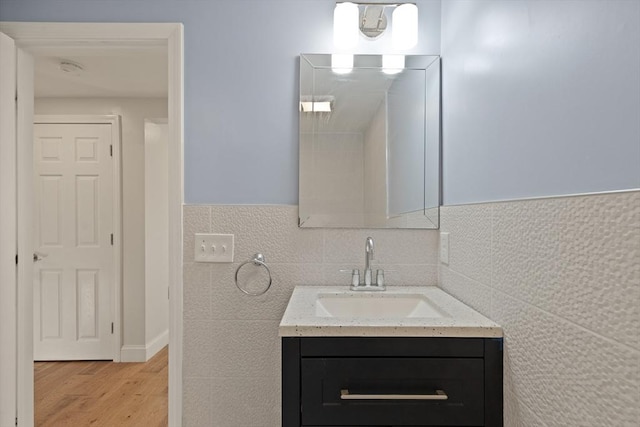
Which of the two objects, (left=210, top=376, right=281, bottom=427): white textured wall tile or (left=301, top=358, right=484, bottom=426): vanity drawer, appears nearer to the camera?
(left=301, top=358, right=484, bottom=426): vanity drawer

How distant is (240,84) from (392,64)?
2.23 feet

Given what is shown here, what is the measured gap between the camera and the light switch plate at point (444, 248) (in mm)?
1742

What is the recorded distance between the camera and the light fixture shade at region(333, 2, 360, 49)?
180cm

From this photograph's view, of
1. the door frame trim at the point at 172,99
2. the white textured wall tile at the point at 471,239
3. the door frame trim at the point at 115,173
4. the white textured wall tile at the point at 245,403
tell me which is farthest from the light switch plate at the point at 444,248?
the door frame trim at the point at 115,173

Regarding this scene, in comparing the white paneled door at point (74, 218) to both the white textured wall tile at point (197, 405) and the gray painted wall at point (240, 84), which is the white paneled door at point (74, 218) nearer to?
the gray painted wall at point (240, 84)

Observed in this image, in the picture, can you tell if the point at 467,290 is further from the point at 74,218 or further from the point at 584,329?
the point at 74,218

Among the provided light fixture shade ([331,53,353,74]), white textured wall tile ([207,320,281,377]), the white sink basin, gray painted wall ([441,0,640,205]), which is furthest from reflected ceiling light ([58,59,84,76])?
gray painted wall ([441,0,640,205])

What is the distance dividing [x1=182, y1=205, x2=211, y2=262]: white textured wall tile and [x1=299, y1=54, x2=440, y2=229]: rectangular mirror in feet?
1.37

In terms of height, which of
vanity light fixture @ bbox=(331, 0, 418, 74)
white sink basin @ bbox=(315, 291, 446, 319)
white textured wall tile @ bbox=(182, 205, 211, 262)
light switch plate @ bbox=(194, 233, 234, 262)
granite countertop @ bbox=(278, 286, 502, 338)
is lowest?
white sink basin @ bbox=(315, 291, 446, 319)

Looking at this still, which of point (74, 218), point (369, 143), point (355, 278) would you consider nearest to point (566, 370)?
point (355, 278)

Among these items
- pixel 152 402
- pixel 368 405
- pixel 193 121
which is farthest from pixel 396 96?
pixel 152 402

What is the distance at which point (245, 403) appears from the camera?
6.09 feet

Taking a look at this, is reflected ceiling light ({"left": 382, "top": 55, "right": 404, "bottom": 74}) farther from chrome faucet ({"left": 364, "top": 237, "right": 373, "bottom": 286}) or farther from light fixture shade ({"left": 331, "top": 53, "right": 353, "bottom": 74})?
chrome faucet ({"left": 364, "top": 237, "right": 373, "bottom": 286})

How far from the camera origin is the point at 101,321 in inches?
141
